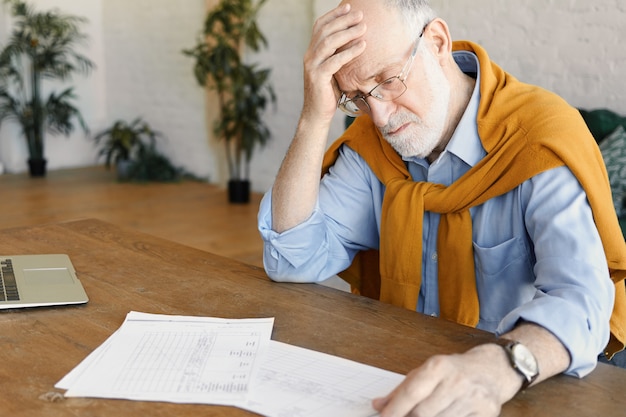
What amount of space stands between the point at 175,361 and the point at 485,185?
0.75 metres

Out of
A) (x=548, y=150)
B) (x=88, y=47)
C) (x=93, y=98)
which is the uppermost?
(x=548, y=150)

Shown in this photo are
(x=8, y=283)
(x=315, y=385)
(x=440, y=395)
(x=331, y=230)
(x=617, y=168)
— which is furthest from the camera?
(x=617, y=168)

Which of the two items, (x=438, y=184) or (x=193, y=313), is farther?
(x=438, y=184)

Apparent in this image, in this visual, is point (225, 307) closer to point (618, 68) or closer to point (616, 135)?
point (616, 135)

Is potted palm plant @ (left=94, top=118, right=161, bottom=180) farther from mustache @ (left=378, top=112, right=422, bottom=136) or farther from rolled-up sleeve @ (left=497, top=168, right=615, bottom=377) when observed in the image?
rolled-up sleeve @ (left=497, top=168, right=615, bottom=377)

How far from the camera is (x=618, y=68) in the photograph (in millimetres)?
4059

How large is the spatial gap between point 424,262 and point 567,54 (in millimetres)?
2764

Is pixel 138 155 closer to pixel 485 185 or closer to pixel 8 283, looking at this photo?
pixel 8 283

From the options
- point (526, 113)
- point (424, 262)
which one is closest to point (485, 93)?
point (526, 113)

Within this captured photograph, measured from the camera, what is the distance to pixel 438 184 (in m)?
1.81

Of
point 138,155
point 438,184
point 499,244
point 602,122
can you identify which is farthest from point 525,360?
point 138,155

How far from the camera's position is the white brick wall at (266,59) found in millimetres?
4172

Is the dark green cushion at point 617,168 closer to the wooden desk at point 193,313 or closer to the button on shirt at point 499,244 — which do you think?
the button on shirt at point 499,244

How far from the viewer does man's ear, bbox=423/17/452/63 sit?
1745 mm
